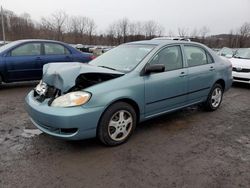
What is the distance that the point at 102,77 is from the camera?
130 inches

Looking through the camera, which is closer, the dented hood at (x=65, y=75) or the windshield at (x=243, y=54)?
the dented hood at (x=65, y=75)

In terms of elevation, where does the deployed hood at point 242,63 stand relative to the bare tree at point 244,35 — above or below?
below

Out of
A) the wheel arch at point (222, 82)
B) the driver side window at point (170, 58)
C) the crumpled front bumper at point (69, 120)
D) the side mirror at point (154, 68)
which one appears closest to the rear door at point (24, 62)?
the crumpled front bumper at point (69, 120)

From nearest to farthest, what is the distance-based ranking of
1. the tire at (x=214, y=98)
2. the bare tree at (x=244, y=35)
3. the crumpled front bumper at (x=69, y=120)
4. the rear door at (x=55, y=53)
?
the crumpled front bumper at (x=69, y=120) → the tire at (x=214, y=98) → the rear door at (x=55, y=53) → the bare tree at (x=244, y=35)

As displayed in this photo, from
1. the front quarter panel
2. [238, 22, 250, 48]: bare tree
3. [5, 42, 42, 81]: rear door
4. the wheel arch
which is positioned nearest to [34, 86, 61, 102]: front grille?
the front quarter panel

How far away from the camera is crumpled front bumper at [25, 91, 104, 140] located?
9.23 ft

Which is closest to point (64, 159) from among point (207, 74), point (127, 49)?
point (127, 49)

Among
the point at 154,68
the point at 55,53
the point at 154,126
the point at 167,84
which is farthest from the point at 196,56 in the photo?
the point at 55,53

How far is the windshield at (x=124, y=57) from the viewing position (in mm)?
3664

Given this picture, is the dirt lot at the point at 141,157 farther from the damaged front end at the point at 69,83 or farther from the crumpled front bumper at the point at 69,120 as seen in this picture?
the damaged front end at the point at 69,83

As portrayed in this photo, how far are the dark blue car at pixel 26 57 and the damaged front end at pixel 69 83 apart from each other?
3.57 metres

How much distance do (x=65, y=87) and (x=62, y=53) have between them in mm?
4686

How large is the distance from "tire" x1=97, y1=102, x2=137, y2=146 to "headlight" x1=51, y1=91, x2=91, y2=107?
36 centimetres

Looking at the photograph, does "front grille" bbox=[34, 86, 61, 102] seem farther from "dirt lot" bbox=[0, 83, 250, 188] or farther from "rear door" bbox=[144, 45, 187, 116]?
"rear door" bbox=[144, 45, 187, 116]
